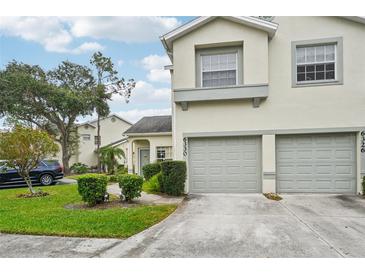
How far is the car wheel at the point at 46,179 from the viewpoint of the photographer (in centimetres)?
1419

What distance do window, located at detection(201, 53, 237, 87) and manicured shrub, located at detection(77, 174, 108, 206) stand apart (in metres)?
5.19

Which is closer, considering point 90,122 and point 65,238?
point 65,238

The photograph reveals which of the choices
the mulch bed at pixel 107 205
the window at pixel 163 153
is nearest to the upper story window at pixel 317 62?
the mulch bed at pixel 107 205

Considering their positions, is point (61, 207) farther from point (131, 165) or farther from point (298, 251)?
point (131, 165)

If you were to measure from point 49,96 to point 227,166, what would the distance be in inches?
752

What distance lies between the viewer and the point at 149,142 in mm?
17406

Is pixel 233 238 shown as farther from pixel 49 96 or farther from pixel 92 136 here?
pixel 92 136

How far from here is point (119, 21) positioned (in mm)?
7578

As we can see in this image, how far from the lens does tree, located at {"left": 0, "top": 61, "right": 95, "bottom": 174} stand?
21.7 meters

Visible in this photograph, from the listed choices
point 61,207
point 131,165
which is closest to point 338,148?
point 61,207

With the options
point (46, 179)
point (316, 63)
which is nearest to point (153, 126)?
point (46, 179)

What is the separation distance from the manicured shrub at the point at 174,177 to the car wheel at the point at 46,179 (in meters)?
8.56

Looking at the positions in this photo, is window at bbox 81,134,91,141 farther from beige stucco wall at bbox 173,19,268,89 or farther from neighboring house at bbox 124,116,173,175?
beige stucco wall at bbox 173,19,268,89

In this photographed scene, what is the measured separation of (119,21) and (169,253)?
6543mm
